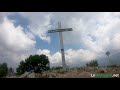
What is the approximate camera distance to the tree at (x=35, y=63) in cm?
2411

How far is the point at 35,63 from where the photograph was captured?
25.6m

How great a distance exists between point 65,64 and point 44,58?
9597 mm

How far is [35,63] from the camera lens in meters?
25.6

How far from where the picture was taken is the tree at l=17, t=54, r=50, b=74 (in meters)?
24.1
